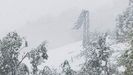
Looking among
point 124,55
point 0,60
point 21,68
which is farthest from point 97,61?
point 124,55

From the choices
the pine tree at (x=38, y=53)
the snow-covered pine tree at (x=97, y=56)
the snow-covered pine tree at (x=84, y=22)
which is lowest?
the snow-covered pine tree at (x=84, y=22)

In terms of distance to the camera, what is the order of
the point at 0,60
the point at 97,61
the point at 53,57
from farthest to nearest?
the point at 53,57
the point at 97,61
the point at 0,60

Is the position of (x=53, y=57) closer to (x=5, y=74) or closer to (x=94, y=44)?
(x=94, y=44)

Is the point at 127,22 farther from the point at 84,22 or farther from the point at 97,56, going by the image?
the point at 84,22

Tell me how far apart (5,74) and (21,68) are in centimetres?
264

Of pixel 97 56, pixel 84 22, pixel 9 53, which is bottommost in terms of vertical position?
pixel 84 22

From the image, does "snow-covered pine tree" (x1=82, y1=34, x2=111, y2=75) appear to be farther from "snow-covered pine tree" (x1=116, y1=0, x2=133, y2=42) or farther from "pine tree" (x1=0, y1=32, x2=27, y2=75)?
"pine tree" (x1=0, y1=32, x2=27, y2=75)


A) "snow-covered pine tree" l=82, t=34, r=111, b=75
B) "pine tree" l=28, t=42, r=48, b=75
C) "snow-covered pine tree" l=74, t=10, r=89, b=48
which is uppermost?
"pine tree" l=28, t=42, r=48, b=75

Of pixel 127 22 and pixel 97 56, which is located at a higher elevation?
pixel 127 22

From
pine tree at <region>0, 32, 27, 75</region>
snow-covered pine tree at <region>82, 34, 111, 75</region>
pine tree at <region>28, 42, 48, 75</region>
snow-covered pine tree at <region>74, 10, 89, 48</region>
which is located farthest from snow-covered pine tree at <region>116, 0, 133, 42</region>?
snow-covered pine tree at <region>74, 10, 89, 48</region>

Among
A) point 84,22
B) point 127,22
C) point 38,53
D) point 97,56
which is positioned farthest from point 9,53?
point 84,22

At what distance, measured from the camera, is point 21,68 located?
1718 inches

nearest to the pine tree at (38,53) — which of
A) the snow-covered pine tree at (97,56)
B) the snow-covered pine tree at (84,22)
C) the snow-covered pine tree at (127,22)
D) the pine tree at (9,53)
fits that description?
the pine tree at (9,53)

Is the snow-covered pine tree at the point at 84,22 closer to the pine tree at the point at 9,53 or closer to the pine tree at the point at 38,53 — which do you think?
the pine tree at the point at 38,53
